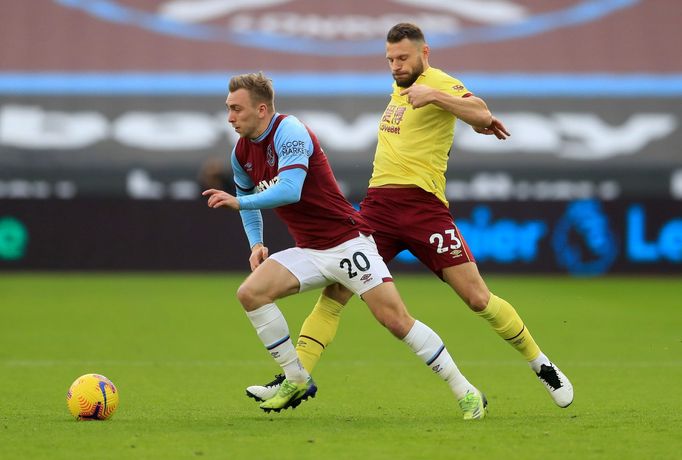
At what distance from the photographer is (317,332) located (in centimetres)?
733

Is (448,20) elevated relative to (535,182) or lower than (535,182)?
elevated

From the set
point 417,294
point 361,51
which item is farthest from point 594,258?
point 361,51

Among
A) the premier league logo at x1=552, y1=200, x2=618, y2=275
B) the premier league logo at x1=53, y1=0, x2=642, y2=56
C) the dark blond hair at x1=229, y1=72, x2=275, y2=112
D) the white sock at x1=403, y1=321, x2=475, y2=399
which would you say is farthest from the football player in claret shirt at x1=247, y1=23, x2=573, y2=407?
the premier league logo at x1=53, y1=0, x2=642, y2=56

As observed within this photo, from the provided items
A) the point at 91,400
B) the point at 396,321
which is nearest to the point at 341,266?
the point at 396,321

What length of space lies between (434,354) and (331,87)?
1903 centimetres

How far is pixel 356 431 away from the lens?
21.3 feet

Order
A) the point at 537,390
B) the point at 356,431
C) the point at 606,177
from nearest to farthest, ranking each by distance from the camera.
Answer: the point at 356,431 → the point at 537,390 → the point at 606,177

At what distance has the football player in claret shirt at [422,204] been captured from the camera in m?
7.26

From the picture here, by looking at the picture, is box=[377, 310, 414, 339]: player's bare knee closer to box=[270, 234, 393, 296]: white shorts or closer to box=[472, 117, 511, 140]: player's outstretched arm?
box=[270, 234, 393, 296]: white shorts

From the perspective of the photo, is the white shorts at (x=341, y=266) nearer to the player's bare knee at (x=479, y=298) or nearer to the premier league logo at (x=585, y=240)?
the player's bare knee at (x=479, y=298)

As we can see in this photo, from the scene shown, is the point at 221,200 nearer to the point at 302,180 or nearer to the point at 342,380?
the point at 302,180

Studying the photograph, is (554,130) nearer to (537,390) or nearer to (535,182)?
(535,182)

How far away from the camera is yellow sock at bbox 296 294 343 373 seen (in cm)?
732

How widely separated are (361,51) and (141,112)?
15.4ft
